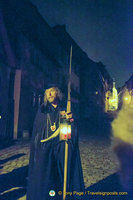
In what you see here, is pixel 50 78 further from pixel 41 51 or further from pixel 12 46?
pixel 12 46

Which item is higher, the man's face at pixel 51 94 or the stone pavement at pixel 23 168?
the man's face at pixel 51 94

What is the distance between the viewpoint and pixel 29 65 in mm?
11195

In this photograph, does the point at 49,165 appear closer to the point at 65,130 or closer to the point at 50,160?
the point at 50,160

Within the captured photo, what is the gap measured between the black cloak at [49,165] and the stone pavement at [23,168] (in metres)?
1.11

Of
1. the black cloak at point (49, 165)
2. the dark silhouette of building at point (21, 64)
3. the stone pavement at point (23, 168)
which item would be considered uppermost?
the dark silhouette of building at point (21, 64)

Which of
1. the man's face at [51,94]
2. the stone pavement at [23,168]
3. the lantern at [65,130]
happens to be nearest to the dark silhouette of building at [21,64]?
the stone pavement at [23,168]

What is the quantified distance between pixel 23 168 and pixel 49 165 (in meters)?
2.92

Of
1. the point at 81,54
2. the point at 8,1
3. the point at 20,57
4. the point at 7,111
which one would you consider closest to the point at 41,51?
the point at 20,57

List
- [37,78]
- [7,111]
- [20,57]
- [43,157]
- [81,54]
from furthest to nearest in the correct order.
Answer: [81,54]
[37,78]
[20,57]
[7,111]
[43,157]

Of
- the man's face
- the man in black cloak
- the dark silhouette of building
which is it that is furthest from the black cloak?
the dark silhouette of building

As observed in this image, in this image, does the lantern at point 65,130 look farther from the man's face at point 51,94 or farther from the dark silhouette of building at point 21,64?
the dark silhouette of building at point 21,64

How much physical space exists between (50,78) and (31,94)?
4154mm

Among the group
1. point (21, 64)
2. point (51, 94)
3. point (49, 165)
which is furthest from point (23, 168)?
point (21, 64)

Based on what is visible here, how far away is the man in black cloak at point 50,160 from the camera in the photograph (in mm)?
2504
